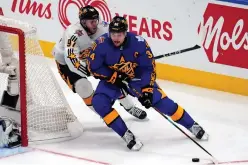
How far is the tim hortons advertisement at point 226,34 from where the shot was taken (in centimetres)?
574

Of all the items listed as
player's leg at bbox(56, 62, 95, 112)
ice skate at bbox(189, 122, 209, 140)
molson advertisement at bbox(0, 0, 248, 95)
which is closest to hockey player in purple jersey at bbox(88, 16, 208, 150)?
ice skate at bbox(189, 122, 209, 140)

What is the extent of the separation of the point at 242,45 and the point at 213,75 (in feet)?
1.31

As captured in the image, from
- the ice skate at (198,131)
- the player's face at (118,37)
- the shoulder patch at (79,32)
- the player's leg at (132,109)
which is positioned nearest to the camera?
the player's face at (118,37)

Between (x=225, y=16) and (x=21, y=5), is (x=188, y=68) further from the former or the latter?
(x=21, y=5)

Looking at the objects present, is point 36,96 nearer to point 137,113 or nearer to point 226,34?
point 137,113

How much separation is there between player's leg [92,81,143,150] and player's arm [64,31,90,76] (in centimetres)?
28

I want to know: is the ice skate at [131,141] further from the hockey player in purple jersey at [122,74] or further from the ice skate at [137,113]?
the ice skate at [137,113]

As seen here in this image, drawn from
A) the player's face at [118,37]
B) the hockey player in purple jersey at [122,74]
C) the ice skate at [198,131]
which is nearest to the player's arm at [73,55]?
the hockey player in purple jersey at [122,74]

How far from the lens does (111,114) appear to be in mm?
4863

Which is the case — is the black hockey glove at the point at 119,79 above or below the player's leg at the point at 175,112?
above

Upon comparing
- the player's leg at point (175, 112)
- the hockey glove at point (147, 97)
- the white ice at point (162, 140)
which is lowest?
the white ice at point (162, 140)

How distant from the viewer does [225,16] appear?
5.79 metres

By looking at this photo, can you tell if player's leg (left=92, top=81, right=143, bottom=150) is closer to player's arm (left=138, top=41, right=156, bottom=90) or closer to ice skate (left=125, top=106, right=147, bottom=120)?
player's arm (left=138, top=41, right=156, bottom=90)

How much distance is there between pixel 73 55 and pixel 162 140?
924 millimetres
